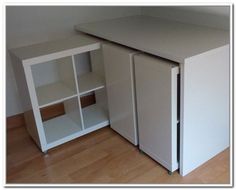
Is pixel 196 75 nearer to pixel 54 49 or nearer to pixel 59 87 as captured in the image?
pixel 54 49

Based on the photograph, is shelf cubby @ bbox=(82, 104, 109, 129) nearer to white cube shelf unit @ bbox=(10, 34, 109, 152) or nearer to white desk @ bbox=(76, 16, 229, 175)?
white cube shelf unit @ bbox=(10, 34, 109, 152)

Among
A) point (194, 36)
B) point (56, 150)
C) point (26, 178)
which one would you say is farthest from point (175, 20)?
point (26, 178)

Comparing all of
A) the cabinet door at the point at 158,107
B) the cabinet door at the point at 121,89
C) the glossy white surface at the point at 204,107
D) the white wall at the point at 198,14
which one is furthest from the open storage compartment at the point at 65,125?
the white wall at the point at 198,14

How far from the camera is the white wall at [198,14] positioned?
5.27 ft

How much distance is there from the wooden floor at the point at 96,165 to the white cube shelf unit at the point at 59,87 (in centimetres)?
8

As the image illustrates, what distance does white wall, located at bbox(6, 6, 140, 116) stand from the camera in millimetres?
1854

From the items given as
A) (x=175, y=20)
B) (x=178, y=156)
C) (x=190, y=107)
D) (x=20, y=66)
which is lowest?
(x=178, y=156)

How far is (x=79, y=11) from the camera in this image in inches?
81.1

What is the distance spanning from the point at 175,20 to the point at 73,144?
1.11 m

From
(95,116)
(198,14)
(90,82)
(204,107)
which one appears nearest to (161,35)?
→ (198,14)

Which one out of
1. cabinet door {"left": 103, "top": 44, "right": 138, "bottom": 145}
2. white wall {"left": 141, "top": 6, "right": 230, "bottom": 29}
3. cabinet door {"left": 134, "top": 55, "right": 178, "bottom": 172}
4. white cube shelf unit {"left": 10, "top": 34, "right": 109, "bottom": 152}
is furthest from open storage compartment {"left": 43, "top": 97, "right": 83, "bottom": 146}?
white wall {"left": 141, "top": 6, "right": 230, "bottom": 29}

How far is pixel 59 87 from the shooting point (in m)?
1.98

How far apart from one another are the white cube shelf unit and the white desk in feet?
0.83

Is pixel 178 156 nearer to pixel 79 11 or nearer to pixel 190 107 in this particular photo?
pixel 190 107
